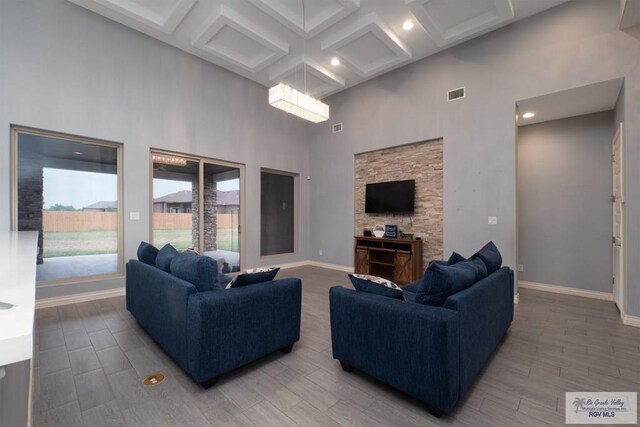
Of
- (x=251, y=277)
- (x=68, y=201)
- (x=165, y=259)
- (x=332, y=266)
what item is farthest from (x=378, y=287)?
(x=68, y=201)

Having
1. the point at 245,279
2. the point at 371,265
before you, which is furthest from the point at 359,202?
the point at 245,279

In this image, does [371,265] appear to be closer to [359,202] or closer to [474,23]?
[359,202]

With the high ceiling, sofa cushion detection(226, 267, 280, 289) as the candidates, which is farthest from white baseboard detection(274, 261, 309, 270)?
the high ceiling

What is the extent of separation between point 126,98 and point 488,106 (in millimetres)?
5640

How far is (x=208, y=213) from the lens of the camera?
5500mm

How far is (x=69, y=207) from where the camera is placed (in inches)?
159

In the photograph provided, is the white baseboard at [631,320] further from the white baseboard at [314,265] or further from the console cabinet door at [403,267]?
the white baseboard at [314,265]

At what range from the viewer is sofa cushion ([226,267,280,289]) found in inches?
89.8

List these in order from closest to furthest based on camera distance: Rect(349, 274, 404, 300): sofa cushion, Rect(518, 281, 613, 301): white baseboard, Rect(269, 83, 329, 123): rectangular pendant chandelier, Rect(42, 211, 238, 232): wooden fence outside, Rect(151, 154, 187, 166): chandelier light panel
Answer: Rect(349, 274, 404, 300): sofa cushion
Rect(269, 83, 329, 123): rectangular pendant chandelier
Rect(42, 211, 238, 232): wooden fence outside
Rect(518, 281, 613, 301): white baseboard
Rect(151, 154, 187, 166): chandelier light panel

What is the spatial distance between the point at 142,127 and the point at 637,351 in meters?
6.67

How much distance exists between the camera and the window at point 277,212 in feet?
20.9

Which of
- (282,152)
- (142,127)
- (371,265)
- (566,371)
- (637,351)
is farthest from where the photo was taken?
(282,152)

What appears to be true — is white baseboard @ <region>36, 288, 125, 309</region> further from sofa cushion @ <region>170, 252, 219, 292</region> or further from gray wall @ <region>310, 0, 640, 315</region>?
gray wall @ <region>310, 0, 640, 315</region>

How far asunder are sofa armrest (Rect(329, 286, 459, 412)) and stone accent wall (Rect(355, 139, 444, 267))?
334cm
